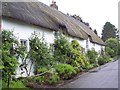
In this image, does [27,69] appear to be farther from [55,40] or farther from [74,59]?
[74,59]

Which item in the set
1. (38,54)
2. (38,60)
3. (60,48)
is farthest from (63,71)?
(60,48)

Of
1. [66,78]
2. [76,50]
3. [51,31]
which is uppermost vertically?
[51,31]

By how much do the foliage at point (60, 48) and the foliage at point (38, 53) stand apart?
3.67m

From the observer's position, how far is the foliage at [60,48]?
20.4m

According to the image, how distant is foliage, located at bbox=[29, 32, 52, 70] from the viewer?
15.8m

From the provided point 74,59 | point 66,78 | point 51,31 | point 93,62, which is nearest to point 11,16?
point 66,78

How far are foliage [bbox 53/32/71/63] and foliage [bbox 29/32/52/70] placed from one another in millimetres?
3671

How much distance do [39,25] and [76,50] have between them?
23.6ft

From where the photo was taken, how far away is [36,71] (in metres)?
16.8

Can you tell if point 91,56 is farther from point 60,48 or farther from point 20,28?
point 20,28

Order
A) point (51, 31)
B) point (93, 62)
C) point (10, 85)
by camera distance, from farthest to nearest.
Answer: point (93, 62) < point (51, 31) < point (10, 85)

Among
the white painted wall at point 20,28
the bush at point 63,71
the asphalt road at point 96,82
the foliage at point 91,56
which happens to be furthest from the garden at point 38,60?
the foliage at point 91,56

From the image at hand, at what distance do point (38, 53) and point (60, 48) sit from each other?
4.74 m

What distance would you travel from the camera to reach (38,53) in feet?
52.5
